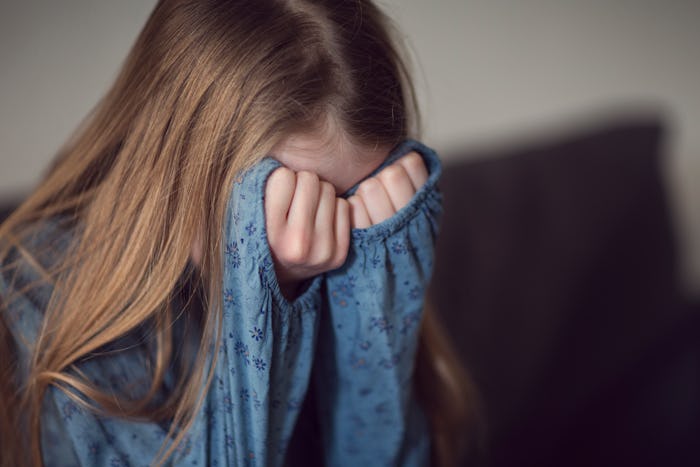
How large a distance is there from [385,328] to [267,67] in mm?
255

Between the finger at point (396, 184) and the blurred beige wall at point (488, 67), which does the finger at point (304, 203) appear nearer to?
the finger at point (396, 184)

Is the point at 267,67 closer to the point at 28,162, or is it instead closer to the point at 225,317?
the point at 225,317

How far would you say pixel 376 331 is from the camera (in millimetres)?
554

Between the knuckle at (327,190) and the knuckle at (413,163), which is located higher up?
the knuckle at (413,163)

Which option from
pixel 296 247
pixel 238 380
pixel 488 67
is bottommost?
pixel 238 380

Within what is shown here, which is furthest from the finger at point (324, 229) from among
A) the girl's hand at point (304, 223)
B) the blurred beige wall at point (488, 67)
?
the blurred beige wall at point (488, 67)

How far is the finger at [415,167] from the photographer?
56 cm

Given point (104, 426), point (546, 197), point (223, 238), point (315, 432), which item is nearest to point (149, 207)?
point (223, 238)

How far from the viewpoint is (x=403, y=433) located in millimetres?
606

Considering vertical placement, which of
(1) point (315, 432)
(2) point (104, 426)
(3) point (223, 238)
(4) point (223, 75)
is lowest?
(1) point (315, 432)

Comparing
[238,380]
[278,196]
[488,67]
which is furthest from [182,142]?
[488,67]

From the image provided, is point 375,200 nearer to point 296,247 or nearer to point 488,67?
point 296,247

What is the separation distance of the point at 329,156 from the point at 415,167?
92mm

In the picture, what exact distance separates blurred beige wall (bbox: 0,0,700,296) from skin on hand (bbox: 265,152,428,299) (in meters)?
0.15
